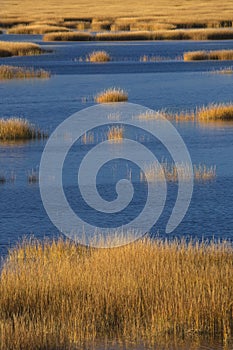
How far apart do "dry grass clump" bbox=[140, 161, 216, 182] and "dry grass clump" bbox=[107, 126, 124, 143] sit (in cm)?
380

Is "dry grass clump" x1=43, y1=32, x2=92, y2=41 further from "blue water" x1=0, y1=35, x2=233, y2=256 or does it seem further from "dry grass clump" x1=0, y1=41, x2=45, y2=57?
"dry grass clump" x1=0, y1=41, x2=45, y2=57

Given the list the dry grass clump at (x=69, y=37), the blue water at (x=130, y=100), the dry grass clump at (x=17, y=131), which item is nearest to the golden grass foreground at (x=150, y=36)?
the dry grass clump at (x=69, y=37)

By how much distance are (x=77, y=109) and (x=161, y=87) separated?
25.0 ft

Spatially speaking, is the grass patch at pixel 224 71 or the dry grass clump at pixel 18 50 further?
the dry grass clump at pixel 18 50

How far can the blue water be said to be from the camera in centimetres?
1495

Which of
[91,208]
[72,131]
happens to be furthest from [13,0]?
[91,208]

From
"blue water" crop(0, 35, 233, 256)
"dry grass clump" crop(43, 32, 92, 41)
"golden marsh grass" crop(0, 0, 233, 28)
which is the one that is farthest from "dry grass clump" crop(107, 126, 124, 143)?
"golden marsh grass" crop(0, 0, 233, 28)

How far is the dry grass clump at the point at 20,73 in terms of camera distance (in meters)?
40.9

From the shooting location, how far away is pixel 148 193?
17.0 metres

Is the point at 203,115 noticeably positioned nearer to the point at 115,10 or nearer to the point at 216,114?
the point at 216,114

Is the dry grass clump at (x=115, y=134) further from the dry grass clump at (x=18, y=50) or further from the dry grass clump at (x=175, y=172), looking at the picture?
the dry grass clump at (x=18, y=50)

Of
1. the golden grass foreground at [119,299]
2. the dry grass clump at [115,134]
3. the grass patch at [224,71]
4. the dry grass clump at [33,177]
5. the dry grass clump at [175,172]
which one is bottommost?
the grass patch at [224,71]

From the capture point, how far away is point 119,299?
379 inches

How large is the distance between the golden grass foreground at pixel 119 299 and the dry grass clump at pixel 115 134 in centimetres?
1249
